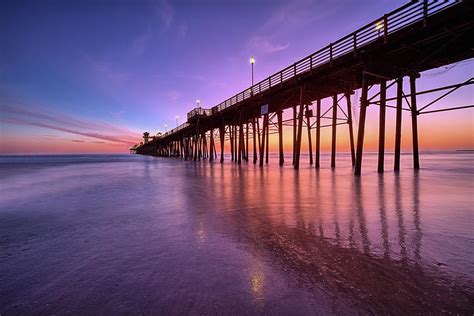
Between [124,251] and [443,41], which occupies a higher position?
[443,41]

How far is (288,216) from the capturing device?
17.4 ft

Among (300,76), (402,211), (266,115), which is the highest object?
(300,76)

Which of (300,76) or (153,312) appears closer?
(153,312)

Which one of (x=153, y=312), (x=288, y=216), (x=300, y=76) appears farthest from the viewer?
(x=300, y=76)

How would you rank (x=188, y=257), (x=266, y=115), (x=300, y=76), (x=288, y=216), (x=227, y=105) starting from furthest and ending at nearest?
1. (x=227, y=105)
2. (x=266, y=115)
3. (x=300, y=76)
4. (x=288, y=216)
5. (x=188, y=257)

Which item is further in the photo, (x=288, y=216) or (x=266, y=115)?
(x=266, y=115)

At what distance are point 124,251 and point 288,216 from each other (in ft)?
10.9

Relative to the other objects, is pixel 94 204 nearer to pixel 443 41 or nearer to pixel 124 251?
pixel 124 251

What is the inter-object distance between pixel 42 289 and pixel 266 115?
2323cm

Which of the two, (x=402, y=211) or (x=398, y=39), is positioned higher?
(x=398, y=39)

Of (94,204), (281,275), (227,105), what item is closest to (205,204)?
(94,204)

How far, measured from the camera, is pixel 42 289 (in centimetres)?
244

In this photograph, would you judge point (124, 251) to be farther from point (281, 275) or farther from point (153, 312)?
point (281, 275)

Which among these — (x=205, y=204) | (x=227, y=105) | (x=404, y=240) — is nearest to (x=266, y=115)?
(x=227, y=105)
